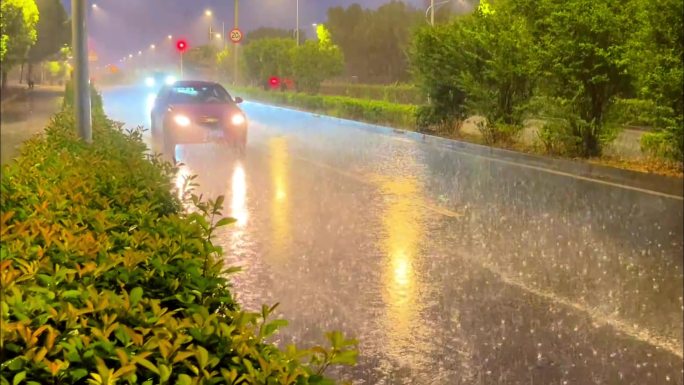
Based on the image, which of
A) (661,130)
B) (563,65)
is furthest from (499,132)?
(661,130)

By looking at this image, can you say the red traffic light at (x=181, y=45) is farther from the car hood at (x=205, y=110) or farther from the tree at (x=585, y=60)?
the tree at (x=585, y=60)

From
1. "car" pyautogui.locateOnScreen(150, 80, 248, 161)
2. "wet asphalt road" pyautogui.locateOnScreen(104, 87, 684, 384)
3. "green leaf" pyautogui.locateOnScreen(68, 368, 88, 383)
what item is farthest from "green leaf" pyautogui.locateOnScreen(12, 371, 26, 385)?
"car" pyautogui.locateOnScreen(150, 80, 248, 161)

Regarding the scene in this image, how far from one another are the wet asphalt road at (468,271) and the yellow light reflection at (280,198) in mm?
38

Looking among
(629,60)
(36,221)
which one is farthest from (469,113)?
(36,221)

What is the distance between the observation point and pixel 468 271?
704cm

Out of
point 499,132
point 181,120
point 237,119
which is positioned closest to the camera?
point 181,120

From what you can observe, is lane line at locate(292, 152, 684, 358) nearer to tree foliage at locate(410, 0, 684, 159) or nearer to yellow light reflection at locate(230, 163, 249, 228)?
yellow light reflection at locate(230, 163, 249, 228)

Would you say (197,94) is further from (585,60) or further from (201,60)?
(201,60)

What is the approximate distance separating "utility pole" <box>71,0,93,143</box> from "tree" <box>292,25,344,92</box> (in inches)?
1234

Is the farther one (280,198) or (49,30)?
(49,30)

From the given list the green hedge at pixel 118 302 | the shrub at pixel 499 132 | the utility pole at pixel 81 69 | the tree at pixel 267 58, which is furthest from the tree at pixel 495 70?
the tree at pixel 267 58

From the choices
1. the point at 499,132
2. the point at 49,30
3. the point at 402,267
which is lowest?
the point at 402,267

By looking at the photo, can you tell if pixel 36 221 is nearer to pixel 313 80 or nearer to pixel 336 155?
pixel 336 155

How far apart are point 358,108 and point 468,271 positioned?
2172 cm
